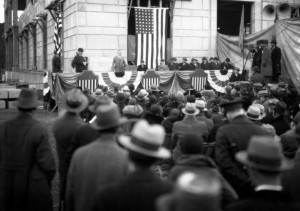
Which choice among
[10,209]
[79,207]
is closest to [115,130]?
[79,207]

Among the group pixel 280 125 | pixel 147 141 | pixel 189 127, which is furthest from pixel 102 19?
pixel 147 141

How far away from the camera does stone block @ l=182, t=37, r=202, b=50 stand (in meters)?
23.1

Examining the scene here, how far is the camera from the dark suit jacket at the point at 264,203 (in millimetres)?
3314

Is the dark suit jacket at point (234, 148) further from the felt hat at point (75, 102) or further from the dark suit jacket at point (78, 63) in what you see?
the dark suit jacket at point (78, 63)

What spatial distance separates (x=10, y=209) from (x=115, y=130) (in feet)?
6.15

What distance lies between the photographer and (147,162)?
11.0 ft

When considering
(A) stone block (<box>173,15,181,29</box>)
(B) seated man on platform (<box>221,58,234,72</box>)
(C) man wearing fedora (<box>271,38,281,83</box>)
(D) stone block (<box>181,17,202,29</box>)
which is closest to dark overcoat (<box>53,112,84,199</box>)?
(C) man wearing fedora (<box>271,38,281,83</box>)

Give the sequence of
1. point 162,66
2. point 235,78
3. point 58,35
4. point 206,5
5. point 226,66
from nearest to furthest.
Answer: point 235,78 < point 226,66 < point 162,66 < point 58,35 < point 206,5

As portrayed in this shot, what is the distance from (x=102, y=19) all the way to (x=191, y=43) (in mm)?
4821

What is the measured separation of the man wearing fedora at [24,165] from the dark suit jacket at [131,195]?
90.3 inches

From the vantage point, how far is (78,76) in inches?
698

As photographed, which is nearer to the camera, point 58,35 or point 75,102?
point 75,102

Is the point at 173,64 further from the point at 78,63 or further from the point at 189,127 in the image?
the point at 189,127

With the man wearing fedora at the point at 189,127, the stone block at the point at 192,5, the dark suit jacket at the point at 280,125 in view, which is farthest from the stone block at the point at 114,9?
the man wearing fedora at the point at 189,127
